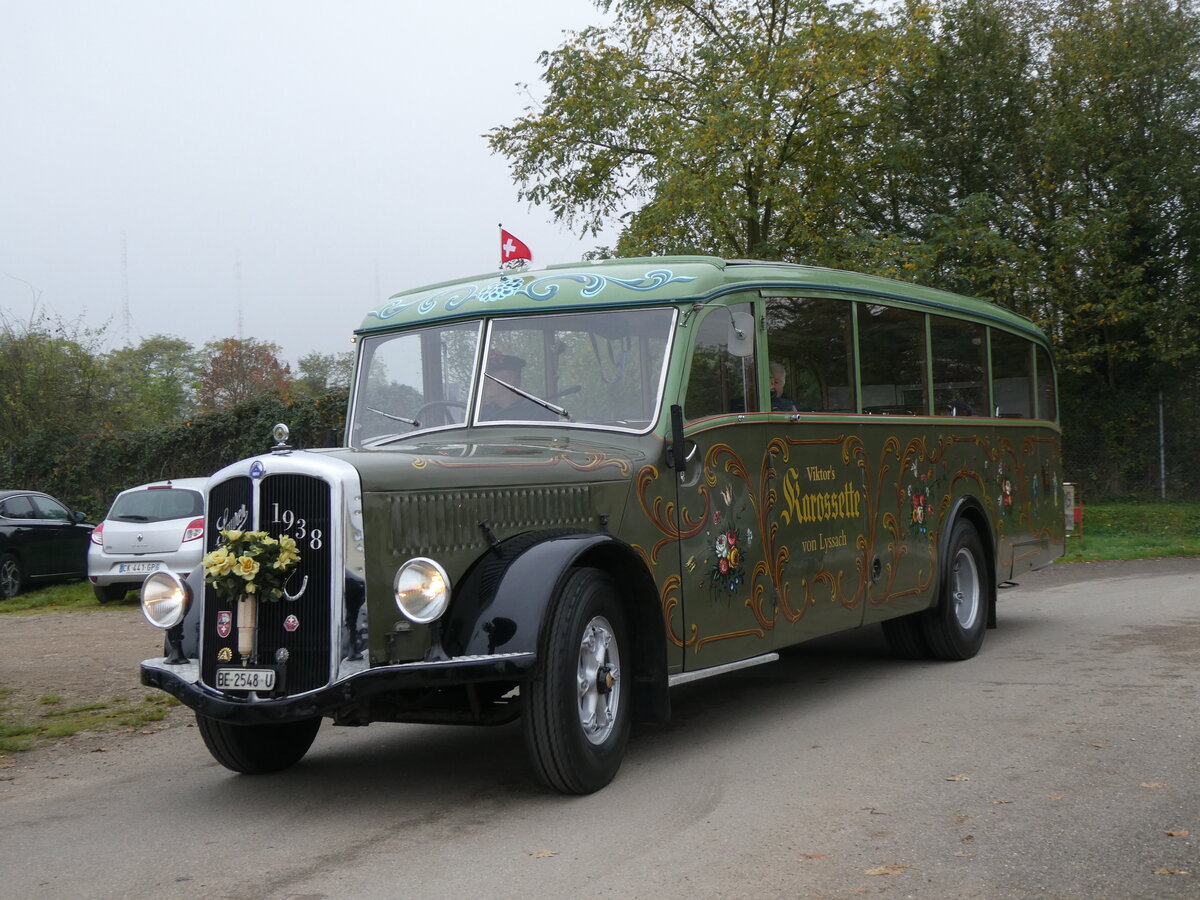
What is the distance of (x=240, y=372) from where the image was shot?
63281mm

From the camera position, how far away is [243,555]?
5633 millimetres

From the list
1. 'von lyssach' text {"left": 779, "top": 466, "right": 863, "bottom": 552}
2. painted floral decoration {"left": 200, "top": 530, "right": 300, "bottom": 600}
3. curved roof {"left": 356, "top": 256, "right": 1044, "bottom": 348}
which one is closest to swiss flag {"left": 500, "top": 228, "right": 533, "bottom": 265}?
curved roof {"left": 356, "top": 256, "right": 1044, "bottom": 348}

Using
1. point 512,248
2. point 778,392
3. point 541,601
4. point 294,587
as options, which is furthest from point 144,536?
point 541,601

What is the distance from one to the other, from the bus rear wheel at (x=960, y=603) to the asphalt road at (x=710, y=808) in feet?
3.02

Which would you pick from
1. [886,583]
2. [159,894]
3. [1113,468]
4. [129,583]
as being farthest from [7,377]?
[159,894]

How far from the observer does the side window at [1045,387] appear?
12.4 metres

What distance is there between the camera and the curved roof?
284 inches

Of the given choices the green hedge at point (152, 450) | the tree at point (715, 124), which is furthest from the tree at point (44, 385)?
the tree at point (715, 124)

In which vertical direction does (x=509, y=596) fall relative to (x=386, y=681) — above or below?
above

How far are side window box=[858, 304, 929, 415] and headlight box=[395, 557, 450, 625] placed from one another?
4.28 metres

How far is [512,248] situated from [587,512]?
17.2 ft

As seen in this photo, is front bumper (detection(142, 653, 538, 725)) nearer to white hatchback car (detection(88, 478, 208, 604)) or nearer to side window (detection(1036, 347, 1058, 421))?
side window (detection(1036, 347, 1058, 421))

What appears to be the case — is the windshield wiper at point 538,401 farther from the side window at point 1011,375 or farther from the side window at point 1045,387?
the side window at point 1045,387

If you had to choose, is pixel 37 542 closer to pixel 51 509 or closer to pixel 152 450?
pixel 51 509
